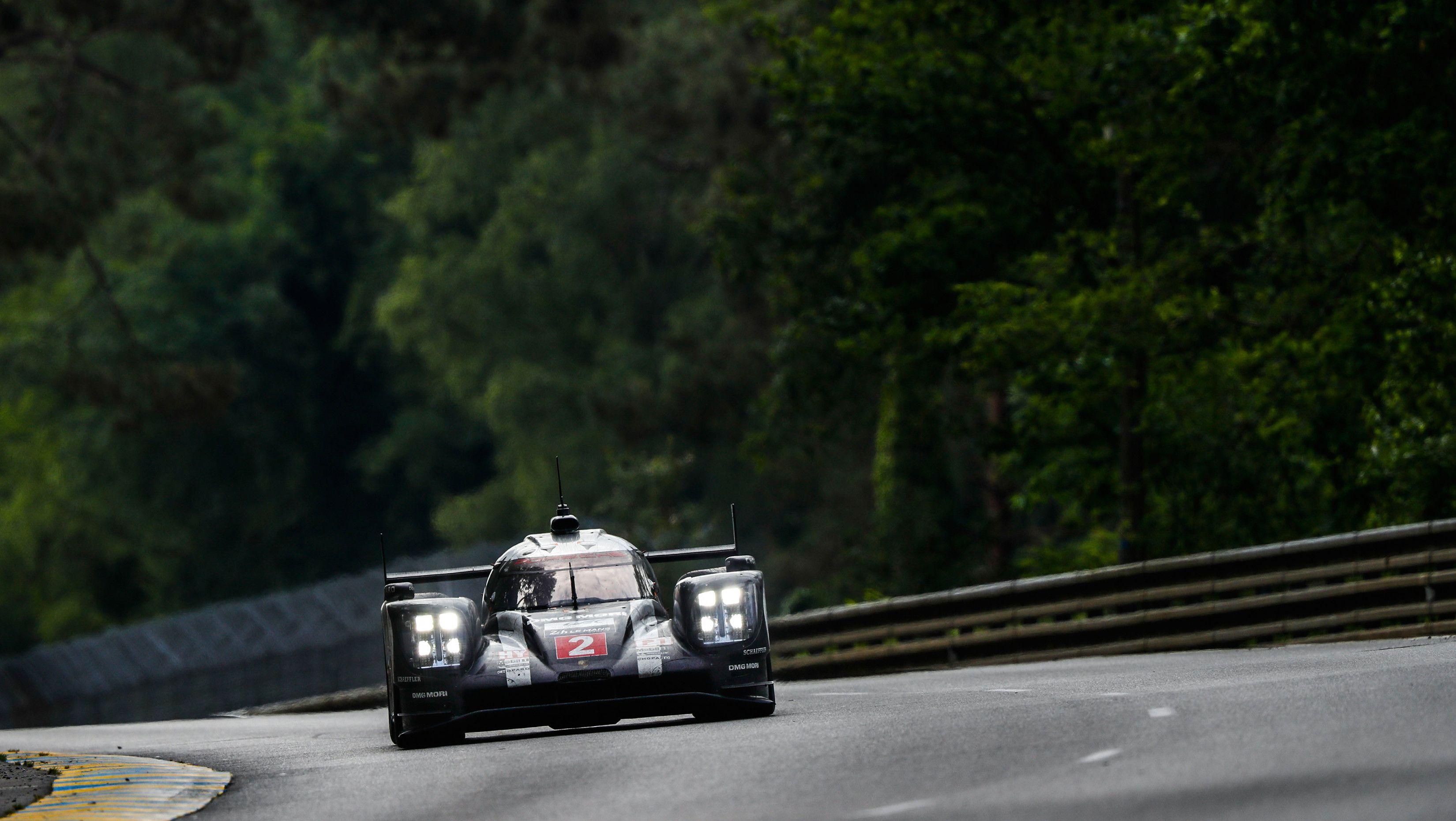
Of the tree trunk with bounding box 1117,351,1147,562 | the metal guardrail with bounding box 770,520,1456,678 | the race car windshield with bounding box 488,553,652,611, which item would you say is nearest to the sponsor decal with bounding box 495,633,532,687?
the race car windshield with bounding box 488,553,652,611

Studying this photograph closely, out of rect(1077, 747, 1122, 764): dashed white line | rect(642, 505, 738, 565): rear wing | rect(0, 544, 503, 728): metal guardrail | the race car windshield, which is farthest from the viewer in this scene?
rect(0, 544, 503, 728): metal guardrail

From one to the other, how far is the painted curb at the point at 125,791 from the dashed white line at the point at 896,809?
3287mm

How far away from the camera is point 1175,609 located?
20.0m

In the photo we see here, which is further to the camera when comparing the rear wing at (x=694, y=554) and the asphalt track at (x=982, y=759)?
the rear wing at (x=694, y=554)

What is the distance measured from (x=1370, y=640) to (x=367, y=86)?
4127cm

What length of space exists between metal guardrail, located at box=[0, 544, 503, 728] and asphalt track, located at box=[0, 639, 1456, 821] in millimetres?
22980

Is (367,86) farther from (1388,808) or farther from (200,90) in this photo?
(1388,808)

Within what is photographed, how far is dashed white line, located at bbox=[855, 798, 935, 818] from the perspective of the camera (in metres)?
8.68

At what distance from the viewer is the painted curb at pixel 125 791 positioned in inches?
415

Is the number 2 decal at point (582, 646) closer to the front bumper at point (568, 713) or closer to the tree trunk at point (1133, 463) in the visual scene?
the front bumper at point (568, 713)

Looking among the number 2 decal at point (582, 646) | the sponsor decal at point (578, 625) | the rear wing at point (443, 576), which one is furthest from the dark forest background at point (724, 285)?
the number 2 decal at point (582, 646)

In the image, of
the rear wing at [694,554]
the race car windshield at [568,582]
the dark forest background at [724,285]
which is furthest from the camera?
the dark forest background at [724,285]

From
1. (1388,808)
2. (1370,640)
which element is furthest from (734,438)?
(1388,808)

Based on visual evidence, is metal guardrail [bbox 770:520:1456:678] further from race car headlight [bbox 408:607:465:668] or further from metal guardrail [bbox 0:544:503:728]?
metal guardrail [bbox 0:544:503:728]
